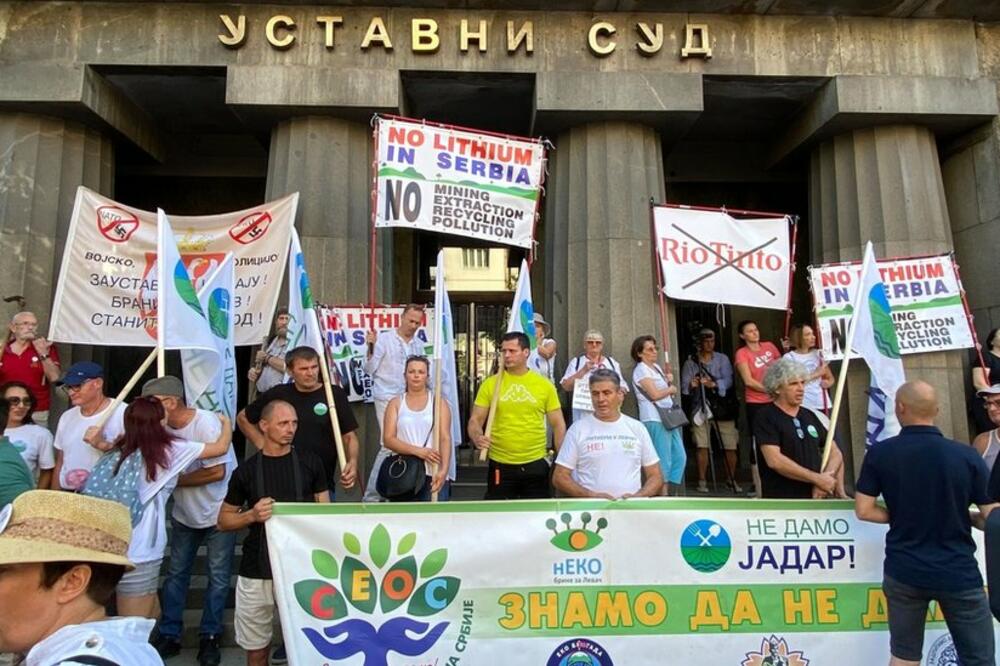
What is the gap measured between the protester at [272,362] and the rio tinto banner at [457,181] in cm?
151

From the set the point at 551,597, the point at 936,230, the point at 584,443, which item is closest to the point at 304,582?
the point at 551,597

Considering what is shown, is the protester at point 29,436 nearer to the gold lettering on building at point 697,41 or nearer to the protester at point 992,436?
the protester at point 992,436

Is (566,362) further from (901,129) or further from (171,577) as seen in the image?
(901,129)

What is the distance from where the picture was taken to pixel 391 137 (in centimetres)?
705

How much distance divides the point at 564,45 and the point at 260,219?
4.21 meters

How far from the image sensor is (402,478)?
4.77 meters

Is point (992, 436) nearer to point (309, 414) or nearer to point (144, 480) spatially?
point (309, 414)

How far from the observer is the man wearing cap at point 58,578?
1.52m

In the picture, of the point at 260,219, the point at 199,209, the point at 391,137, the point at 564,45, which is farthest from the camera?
the point at 199,209

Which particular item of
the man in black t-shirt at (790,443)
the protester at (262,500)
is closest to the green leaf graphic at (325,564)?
the protester at (262,500)

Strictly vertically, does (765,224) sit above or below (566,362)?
above

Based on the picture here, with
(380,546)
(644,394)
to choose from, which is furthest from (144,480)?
(644,394)

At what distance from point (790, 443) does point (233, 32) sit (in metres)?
7.47

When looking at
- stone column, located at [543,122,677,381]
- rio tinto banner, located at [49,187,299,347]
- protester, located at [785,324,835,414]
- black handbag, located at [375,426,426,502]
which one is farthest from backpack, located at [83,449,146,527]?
protester, located at [785,324,835,414]
